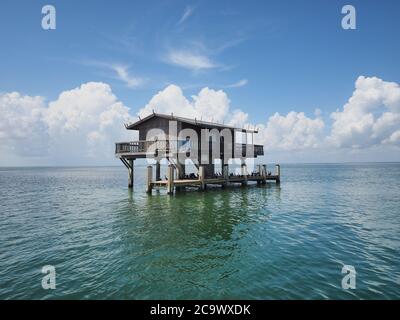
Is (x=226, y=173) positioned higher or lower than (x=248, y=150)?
lower

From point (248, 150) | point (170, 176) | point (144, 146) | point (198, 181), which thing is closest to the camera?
point (170, 176)

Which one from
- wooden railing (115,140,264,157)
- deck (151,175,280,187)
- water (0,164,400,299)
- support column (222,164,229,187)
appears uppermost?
wooden railing (115,140,264,157)

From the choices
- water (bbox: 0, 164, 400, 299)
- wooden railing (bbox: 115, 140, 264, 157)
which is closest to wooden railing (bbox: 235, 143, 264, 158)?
wooden railing (bbox: 115, 140, 264, 157)

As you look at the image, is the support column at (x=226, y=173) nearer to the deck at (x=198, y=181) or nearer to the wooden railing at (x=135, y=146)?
the deck at (x=198, y=181)

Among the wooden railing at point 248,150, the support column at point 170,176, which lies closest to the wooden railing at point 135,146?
the support column at point 170,176

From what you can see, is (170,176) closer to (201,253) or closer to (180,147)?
(180,147)

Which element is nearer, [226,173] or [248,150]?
[226,173]

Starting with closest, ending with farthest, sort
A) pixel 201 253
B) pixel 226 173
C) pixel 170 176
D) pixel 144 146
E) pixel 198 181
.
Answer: pixel 201 253, pixel 170 176, pixel 198 181, pixel 144 146, pixel 226 173

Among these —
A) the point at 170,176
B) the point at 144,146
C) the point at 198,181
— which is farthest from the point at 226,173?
the point at 144,146

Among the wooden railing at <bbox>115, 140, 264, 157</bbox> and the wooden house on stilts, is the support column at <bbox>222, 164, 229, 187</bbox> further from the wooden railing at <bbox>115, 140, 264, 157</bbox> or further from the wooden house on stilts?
the wooden railing at <bbox>115, 140, 264, 157</bbox>

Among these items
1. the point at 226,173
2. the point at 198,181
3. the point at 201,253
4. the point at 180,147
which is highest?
the point at 180,147

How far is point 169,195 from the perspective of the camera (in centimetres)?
2530
